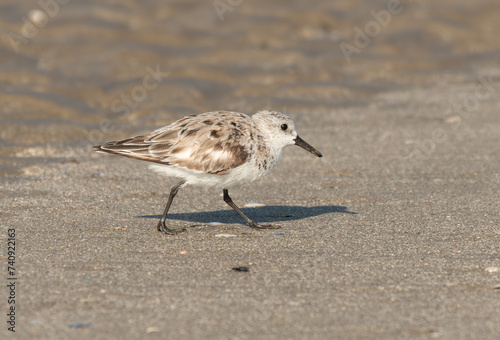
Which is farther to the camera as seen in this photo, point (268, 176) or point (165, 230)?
point (268, 176)

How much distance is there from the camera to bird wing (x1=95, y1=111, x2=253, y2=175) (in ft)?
19.2

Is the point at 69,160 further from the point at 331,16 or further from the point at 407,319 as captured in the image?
the point at 331,16

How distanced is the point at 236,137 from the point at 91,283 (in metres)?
1.93

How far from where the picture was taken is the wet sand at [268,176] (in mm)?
4273

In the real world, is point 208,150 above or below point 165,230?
above

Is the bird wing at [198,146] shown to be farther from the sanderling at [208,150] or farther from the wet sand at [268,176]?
the wet sand at [268,176]

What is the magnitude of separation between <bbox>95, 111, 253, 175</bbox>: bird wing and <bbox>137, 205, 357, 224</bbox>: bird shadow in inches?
29.7

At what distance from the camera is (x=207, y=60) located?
11930 millimetres

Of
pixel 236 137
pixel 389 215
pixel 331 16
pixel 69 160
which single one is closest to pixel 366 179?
pixel 389 215

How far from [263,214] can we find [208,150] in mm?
1066

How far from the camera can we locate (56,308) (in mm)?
4219

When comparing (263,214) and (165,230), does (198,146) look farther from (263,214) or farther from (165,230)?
(263,214)

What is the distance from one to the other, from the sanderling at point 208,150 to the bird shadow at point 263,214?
14.0 inches

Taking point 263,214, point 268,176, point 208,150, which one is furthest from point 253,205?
point 208,150
